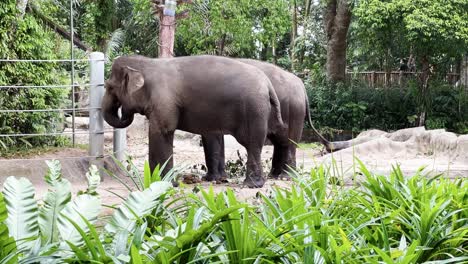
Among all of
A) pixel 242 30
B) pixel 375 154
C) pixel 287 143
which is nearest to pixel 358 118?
pixel 242 30

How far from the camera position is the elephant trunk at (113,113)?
8.95 meters

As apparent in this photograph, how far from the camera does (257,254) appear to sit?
2818 millimetres

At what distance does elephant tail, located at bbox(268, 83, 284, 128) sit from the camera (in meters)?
8.75

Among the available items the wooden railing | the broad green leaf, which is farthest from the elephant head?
the wooden railing

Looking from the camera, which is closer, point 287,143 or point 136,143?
point 287,143

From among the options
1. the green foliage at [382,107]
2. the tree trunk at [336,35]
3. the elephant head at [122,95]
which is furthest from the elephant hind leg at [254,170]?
the tree trunk at [336,35]

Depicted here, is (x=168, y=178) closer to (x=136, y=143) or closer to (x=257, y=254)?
(x=257, y=254)

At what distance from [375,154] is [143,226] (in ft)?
38.5

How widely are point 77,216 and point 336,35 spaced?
19.4m

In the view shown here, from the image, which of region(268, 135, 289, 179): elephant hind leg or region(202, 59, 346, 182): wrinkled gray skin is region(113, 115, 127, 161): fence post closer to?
region(202, 59, 346, 182): wrinkled gray skin

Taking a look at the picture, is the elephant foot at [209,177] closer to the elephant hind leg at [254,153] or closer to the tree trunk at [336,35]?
the elephant hind leg at [254,153]

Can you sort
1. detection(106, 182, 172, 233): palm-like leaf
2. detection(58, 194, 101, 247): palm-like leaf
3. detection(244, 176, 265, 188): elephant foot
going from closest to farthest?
detection(58, 194, 101, 247): palm-like leaf → detection(106, 182, 172, 233): palm-like leaf → detection(244, 176, 265, 188): elephant foot

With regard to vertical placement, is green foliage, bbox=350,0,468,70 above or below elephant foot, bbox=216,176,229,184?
above

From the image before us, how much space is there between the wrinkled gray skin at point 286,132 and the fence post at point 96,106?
1313mm
